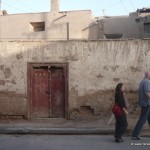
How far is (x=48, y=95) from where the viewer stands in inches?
631

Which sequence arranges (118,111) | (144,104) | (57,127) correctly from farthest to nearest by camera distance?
1. (57,127)
2. (144,104)
3. (118,111)

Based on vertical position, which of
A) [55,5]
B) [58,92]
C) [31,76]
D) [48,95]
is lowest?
[48,95]

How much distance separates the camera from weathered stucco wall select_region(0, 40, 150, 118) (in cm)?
1553

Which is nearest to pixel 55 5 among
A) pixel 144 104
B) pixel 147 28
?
pixel 147 28

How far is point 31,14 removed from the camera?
30859 mm

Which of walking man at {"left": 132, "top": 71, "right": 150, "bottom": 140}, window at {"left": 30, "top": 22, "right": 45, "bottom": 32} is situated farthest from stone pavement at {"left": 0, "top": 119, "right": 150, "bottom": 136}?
window at {"left": 30, "top": 22, "right": 45, "bottom": 32}

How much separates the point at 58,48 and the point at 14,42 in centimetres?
177

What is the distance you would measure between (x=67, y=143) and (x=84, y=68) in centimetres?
500

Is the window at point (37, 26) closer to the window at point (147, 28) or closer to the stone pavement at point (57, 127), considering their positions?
the window at point (147, 28)

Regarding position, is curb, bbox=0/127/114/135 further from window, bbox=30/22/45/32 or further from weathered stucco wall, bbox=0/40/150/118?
window, bbox=30/22/45/32

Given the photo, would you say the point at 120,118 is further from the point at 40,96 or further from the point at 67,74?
the point at 40,96

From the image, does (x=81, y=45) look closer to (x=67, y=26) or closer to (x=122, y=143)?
(x=122, y=143)

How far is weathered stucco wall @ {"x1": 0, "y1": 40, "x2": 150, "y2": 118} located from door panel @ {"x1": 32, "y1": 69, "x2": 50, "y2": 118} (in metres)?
0.36

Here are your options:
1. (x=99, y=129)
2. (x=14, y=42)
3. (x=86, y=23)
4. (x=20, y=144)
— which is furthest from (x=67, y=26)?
(x=20, y=144)
